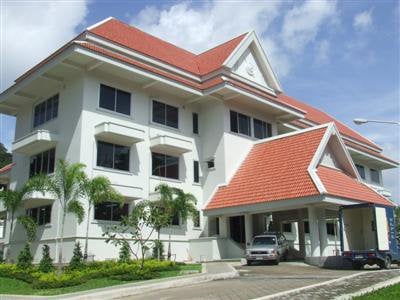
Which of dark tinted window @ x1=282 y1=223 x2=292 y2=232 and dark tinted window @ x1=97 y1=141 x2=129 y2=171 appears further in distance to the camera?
dark tinted window @ x1=282 y1=223 x2=292 y2=232

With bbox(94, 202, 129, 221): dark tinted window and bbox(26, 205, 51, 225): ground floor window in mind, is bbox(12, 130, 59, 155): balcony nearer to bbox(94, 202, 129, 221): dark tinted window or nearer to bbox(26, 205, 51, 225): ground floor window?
bbox(26, 205, 51, 225): ground floor window

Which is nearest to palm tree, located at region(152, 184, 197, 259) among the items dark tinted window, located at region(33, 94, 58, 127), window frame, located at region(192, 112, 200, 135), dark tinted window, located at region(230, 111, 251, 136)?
window frame, located at region(192, 112, 200, 135)

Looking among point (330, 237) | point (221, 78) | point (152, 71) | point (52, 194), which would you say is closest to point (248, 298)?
Answer: point (52, 194)

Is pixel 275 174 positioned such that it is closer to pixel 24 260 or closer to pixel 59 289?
pixel 24 260

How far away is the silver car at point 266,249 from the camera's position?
2425 cm

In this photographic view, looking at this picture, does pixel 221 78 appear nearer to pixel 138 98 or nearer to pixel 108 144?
pixel 138 98

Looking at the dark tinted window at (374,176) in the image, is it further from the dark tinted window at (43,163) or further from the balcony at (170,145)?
the dark tinted window at (43,163)

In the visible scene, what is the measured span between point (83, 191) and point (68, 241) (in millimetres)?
3182

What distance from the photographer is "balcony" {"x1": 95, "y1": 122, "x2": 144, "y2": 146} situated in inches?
981

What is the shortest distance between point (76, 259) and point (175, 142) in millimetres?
9756

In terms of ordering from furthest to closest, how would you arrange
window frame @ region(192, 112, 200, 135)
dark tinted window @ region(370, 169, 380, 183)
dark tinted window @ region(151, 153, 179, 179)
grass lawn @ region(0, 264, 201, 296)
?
dark tinted window @ region(370, 169, 380, 183) → window frame @ region(192, 112, 200, 135) → dark tinted window @ region(151, 153, 179, 179) → grass lawn @ region(0, 264, 201, 296)

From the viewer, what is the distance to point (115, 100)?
27047mm

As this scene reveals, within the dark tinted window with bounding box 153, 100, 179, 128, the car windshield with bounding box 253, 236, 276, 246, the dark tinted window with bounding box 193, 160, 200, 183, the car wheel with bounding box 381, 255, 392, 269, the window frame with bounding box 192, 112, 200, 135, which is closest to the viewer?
the car wheel with bounding box 381, 255, 392, 269

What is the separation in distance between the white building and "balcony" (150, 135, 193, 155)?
0.20ft
